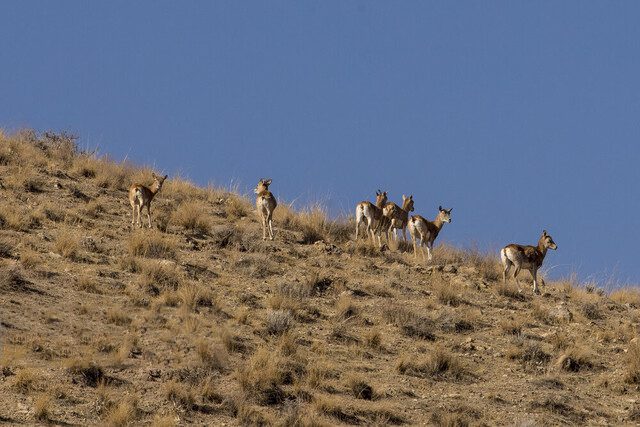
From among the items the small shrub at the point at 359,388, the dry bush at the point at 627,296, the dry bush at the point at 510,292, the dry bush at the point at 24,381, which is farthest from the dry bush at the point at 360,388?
the dry bush at the point at 627,296

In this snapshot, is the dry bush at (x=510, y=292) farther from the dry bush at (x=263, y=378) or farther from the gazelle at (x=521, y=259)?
the dry bush at (x=263, y=378)

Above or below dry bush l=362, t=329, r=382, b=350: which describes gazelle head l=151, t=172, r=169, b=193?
above

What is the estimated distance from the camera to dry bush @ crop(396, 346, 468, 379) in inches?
851

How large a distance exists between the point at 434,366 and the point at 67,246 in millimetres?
7965

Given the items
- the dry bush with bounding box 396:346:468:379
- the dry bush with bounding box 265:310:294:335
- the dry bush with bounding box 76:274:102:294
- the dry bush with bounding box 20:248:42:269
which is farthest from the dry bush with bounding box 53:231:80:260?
the dry bush with bounding box 396:346:468:379

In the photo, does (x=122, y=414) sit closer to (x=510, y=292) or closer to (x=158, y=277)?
(x=158, y=277)

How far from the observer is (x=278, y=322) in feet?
73.2

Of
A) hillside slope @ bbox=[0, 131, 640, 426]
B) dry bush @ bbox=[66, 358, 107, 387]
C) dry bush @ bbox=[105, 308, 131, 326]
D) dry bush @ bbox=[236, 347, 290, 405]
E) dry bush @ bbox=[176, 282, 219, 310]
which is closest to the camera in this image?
dry bush @ bbox=[66, 358, 107, 387]

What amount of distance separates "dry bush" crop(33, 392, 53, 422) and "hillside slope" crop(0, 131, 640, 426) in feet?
0.11

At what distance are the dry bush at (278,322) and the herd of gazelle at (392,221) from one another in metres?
6.17

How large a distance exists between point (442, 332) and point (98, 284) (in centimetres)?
662

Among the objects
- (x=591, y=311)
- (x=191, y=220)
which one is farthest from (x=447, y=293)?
(x=191, y=220)

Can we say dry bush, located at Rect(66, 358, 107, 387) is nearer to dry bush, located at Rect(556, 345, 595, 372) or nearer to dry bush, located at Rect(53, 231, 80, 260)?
dry bush, located at Rect(53, 231, 80, 260)

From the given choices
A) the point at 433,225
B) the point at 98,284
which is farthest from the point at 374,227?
the point at 98,284
